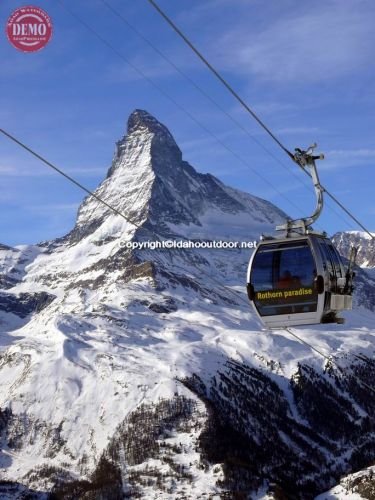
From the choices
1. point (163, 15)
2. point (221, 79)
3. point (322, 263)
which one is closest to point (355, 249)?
point (322, 263)

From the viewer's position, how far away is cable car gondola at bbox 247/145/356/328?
3566 centimetres

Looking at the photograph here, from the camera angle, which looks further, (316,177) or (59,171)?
(316,177)

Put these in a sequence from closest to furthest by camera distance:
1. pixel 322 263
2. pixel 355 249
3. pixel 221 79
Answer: pixel 221 79, pixel 322 263, pixel 355 249

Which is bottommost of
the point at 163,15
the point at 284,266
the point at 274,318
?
the point at 274,318

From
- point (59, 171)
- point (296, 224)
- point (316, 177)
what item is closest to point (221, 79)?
point (59, 171)

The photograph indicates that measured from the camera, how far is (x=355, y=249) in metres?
38.2

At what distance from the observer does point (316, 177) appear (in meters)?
32.3

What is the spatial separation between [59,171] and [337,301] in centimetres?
1528

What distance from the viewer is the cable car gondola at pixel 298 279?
117 ft

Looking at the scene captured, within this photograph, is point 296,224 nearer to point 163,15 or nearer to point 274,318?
point 274,318

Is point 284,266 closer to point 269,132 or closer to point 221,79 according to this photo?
point 269,132

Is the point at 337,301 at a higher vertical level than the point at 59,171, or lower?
lower

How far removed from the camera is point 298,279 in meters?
36.4

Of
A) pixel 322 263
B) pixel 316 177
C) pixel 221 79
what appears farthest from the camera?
pixel 322 263
